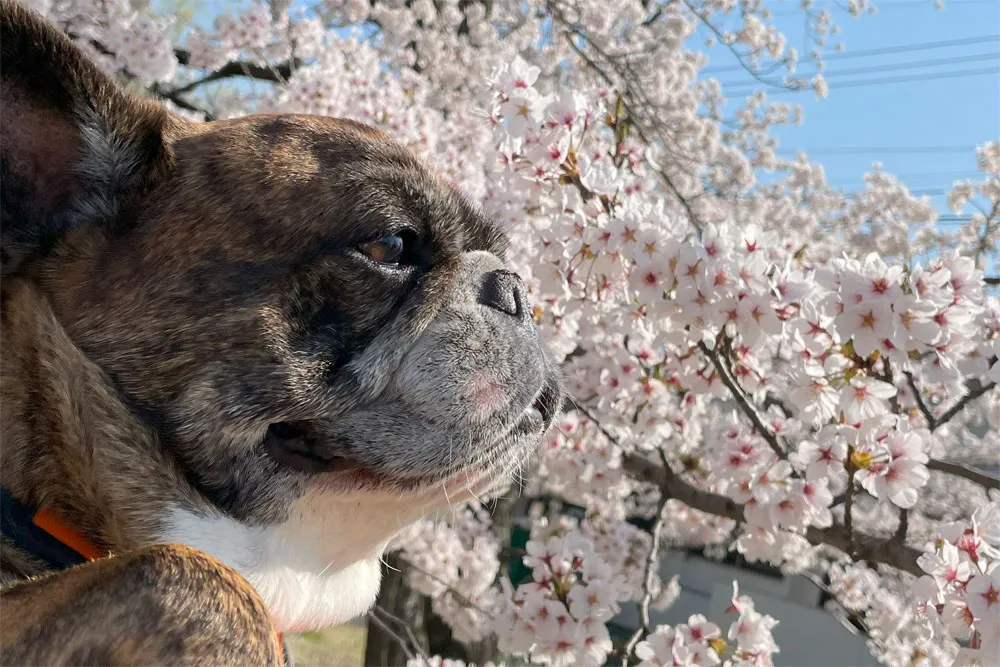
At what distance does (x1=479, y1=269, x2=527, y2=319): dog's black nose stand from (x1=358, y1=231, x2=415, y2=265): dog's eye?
0.73 feet

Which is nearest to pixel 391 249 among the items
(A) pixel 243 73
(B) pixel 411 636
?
(B) pixel 411 636

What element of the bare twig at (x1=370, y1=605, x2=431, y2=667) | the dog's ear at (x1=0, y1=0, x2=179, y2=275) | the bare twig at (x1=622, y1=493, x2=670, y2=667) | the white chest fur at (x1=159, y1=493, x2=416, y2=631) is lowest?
the bare twig at (x1=370, y1=605, x2=431, y2=667)

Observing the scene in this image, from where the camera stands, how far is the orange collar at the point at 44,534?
1274mm

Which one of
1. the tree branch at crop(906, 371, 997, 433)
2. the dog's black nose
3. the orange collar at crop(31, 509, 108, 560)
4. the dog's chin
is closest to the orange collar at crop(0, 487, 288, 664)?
the orange collar at crop(31, 509, 108, 560)

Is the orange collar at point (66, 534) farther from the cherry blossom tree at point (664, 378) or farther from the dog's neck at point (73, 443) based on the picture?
the cherry blossom tree at point (664, 378)

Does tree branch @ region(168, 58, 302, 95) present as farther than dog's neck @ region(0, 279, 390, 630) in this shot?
Yes

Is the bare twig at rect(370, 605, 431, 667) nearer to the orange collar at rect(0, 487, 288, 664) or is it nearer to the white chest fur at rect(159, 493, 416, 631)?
the white chest fur at rect(159, 493, 416, 631)

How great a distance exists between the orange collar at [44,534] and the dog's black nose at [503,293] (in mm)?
920

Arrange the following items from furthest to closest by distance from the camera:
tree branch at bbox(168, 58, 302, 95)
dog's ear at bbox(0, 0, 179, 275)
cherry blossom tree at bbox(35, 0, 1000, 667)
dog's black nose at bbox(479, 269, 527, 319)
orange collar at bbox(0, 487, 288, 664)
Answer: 1. tree branch at bbox(168, 58, 302, 95)
2. cherry blossom tree at bbox(35, 0, 1000, 667)
3. dog's black nose at bbox(479, 269, 527, 319)
4. dog's ear at bbox(0, 0, 179, 275)
5. orange collar at bbox(0, 487, 288, 664)

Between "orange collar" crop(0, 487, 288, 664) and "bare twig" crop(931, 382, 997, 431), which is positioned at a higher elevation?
"bare twig" crop(931, 382, 997, 431)

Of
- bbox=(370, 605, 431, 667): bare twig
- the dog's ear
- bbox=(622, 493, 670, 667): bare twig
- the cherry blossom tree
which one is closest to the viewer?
the dog's ear

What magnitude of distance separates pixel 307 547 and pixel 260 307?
545 millimetres

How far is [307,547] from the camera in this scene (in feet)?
5.05

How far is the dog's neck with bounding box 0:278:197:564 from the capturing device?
133 centimetres
